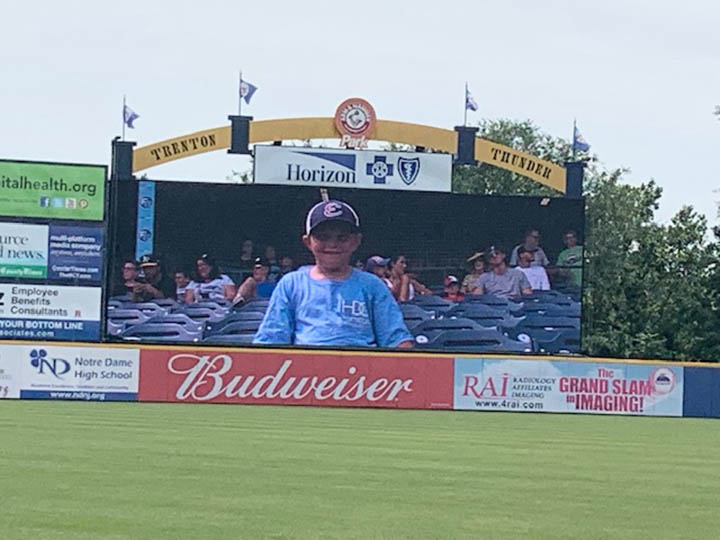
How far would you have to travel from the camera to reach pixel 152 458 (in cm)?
1477

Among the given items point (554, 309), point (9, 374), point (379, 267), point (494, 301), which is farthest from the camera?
point (554, 309)

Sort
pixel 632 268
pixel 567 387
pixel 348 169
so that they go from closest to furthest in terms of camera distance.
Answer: pixel 567 387, pixel 348 169, pixel 632 268

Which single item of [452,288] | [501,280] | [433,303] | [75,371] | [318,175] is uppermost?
[318,175]

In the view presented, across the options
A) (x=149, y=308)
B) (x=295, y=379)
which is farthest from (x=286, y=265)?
(x=149, y=308)

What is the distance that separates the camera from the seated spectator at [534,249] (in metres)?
34.8

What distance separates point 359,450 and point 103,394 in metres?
16.4

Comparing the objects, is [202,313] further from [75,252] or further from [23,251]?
[23,251]

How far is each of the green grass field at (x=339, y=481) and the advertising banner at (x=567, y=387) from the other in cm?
1032

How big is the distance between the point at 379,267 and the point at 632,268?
2821 cm

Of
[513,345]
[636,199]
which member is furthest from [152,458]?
[636,199]

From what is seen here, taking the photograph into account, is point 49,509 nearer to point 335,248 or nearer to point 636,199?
point 335,248

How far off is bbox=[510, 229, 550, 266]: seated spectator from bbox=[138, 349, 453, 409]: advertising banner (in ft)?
8.88

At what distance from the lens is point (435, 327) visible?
3488cm

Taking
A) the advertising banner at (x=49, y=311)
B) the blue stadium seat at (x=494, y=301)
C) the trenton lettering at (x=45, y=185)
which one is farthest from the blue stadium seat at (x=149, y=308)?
the blue stadium seat at (x=494, y=301)
